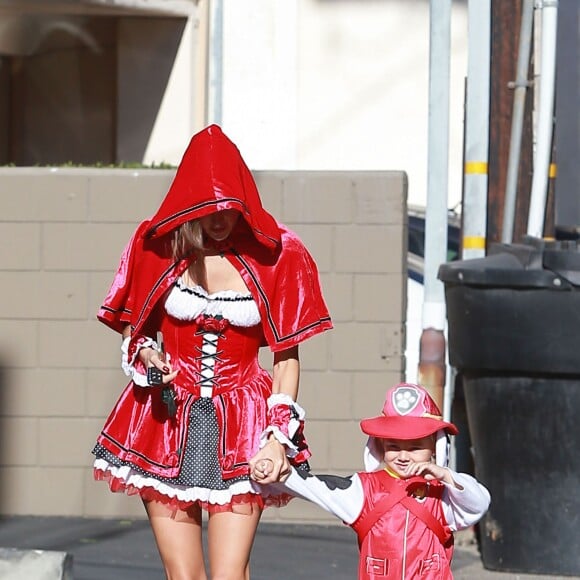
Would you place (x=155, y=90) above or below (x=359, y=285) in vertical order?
above

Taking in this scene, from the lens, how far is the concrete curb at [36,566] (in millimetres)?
3988

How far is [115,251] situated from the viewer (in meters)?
8.14

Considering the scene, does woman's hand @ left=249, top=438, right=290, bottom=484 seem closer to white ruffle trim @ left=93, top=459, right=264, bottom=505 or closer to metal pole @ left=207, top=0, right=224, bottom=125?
white ruffle trim @ left=93, top=459, right=264, bottom=505

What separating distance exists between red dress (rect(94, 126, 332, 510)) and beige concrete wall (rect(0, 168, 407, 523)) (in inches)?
136

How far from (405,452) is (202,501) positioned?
62 cm

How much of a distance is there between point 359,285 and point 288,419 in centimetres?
376

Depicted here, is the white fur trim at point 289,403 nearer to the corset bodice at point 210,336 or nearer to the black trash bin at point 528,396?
the corset bodice at point 210,336

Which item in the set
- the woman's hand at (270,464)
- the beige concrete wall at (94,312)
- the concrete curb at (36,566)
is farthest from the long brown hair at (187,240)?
the beige concrete wall at (94,312)

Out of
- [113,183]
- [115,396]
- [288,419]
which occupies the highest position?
[113,183]

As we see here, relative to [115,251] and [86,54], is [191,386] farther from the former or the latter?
[86,54]

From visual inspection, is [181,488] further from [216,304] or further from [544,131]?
[544,131]

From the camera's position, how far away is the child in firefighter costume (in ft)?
14.1

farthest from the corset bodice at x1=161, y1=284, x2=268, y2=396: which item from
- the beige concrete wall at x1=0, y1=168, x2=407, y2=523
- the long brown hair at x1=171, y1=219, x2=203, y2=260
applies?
the beige concrete wall at x1=0, y1=168, x2=407, y2=523

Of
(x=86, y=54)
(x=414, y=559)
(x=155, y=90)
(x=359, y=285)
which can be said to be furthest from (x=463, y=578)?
(x=86, y=54)
